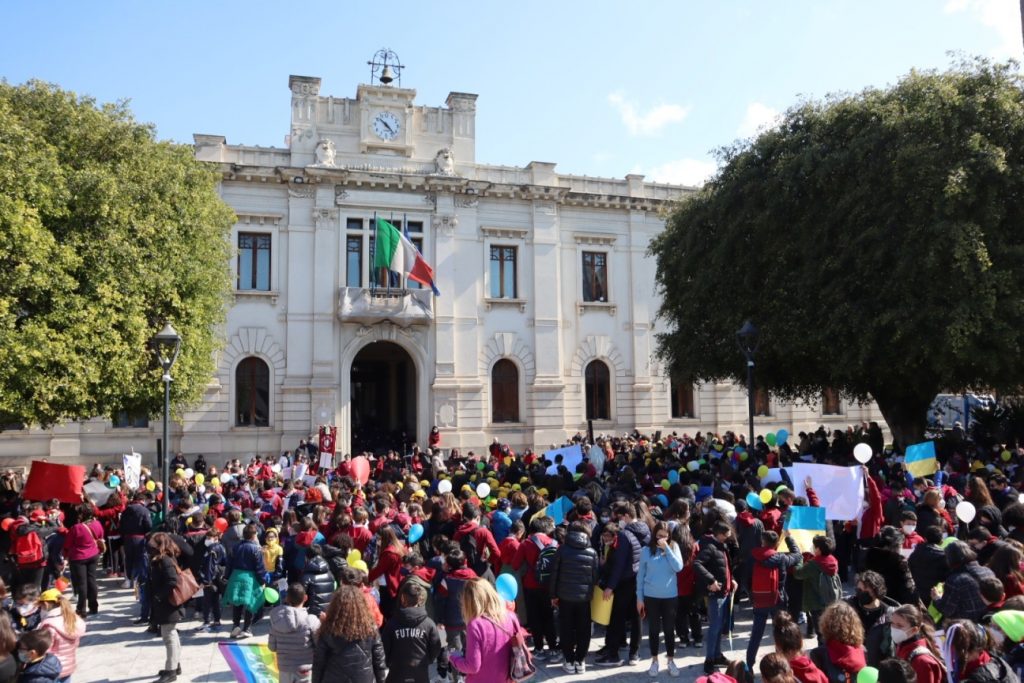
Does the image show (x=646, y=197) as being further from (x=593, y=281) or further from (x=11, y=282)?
(x=11, y=282)

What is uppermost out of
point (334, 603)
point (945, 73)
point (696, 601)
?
point (945, 73)

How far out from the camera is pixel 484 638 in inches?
243

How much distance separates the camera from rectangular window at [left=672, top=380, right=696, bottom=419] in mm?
33750

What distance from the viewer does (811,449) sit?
21.6 m

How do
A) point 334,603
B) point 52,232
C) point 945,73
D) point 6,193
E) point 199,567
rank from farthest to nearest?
point 945,73
point 52,232
point 6,193
point 199,567
point 334,603

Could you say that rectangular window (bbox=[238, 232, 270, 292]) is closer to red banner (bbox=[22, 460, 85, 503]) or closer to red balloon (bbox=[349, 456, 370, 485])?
red balloon (bbox=[349, 456, 370, 485])

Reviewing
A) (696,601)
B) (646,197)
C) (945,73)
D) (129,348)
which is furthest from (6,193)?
(646,197)

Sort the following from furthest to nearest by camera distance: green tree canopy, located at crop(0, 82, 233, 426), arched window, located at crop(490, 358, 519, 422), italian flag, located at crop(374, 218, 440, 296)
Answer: arched window, located at crop(490, 358, 519, 422), italian flag, located at crop(374, 218, 440, 296), green tree canopy, located at crop(0, 82, 233, 426)

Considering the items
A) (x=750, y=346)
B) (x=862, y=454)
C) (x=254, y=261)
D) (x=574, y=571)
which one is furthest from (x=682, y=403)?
(x=574, y=571)

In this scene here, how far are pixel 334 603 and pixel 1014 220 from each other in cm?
1746

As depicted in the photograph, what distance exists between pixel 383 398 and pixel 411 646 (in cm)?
3277

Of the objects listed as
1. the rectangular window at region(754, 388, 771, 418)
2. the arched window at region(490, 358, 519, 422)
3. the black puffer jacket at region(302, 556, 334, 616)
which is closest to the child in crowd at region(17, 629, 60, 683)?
the black puffer jacket at region(302, 556, 334, 616)

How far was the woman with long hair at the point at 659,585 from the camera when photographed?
28.9 ft

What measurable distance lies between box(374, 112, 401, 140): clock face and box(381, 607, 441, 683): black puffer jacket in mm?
25617
